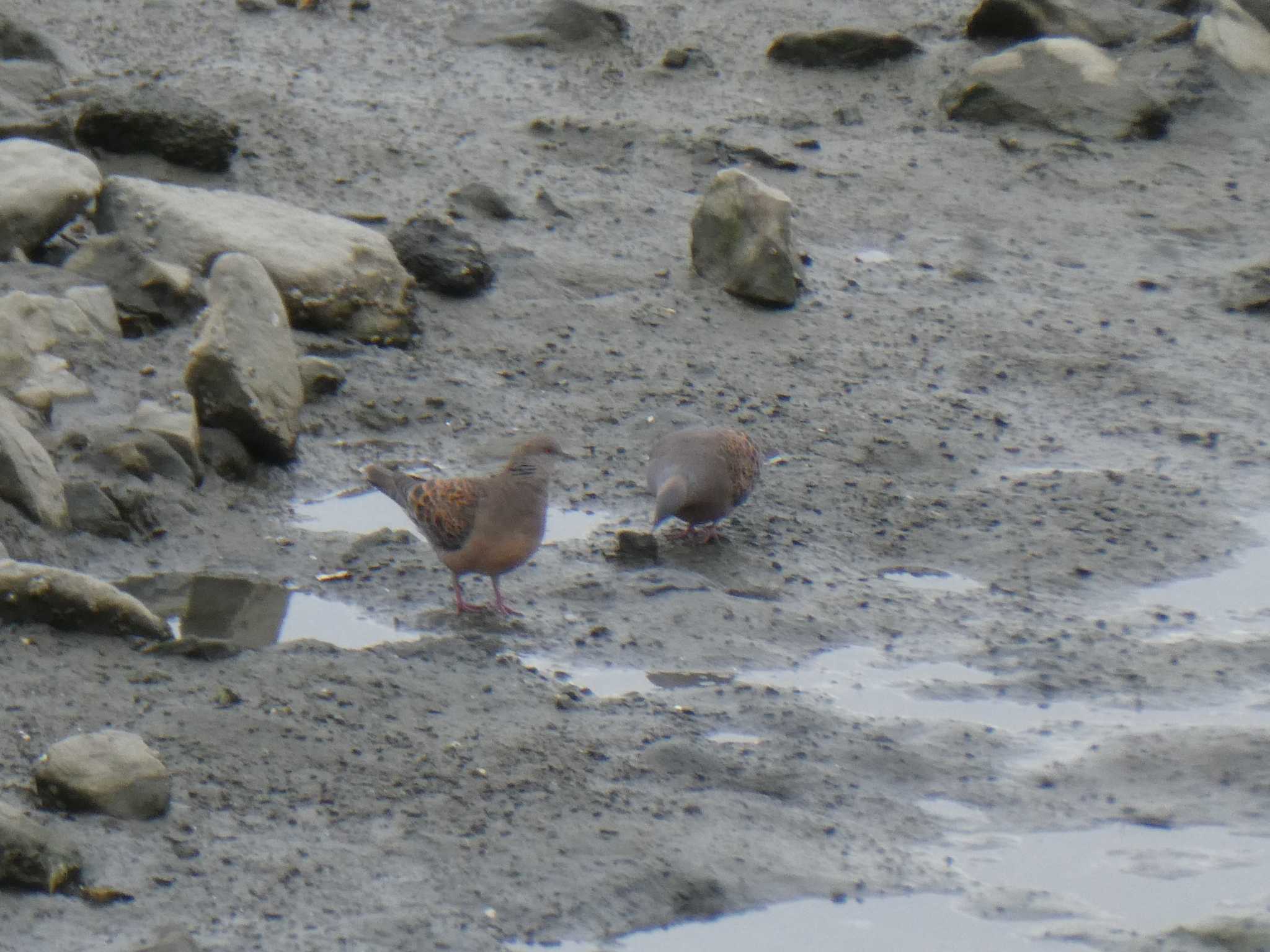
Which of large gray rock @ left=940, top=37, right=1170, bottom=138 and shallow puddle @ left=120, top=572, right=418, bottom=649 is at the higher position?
shallow puddle @ left=120, top=572, right=418, bottom=649

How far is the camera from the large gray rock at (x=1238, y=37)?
10.9 metres

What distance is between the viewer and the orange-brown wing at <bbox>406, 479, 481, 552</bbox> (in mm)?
5738

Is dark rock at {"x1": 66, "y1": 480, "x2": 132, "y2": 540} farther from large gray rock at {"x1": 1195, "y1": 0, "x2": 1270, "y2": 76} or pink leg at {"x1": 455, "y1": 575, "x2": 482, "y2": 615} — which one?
large gray rock at {"x1": 1195, "y1": 0, "x2": 1270, "y2": 76}

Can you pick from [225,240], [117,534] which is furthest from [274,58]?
[117,534]

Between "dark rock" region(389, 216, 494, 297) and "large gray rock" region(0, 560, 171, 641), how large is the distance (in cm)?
314

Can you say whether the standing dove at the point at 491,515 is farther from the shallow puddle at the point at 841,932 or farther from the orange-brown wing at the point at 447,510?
the shallow puddle at the point at 841,932

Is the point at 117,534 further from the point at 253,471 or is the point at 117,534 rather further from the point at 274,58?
the point at 274,58

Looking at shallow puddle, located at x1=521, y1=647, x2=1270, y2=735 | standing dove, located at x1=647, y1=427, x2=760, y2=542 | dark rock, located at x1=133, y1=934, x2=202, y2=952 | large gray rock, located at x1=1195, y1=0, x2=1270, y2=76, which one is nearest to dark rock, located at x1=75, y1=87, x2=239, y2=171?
standing dove, located at x1=647, y1=427, x2=760, y2=542

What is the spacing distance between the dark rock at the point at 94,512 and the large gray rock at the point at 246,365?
2.14 feet

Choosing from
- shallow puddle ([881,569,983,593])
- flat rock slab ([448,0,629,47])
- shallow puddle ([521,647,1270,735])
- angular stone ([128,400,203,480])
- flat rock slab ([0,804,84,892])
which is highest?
flat rock slab ([0,804,84,892])

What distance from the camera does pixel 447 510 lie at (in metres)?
5.79

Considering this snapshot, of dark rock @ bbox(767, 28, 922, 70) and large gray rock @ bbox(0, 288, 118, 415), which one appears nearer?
large gray rock @ bbox(0, 288, 118, 415)

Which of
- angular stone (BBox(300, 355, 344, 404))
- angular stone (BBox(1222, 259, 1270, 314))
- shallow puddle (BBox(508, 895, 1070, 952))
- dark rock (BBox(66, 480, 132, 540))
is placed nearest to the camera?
shallow puddle (BBox(508, 895, 1070, 952))

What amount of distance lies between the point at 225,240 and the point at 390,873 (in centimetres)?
407
